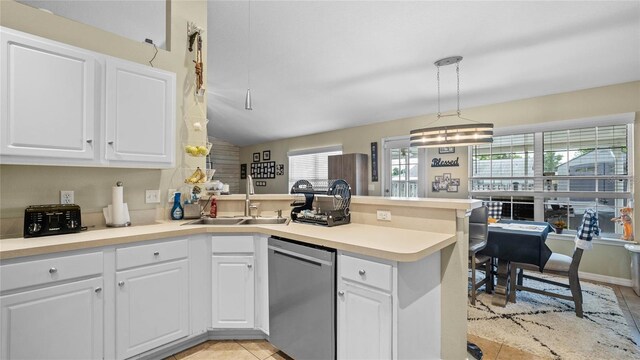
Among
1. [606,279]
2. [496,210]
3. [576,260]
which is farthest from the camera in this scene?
[496,210]

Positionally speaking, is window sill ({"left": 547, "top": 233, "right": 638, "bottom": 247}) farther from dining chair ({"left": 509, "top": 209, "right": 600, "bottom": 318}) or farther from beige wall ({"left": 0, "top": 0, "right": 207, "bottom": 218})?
beige wall ({"left": 0, "top": 0, "right": 207, "bottom": 218})

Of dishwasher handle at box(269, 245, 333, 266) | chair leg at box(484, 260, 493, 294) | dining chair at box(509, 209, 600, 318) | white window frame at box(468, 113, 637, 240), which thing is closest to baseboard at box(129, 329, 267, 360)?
dishwasher handle at box(269, 245, 333, 266)

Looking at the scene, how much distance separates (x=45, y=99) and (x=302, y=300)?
2045 millimetres

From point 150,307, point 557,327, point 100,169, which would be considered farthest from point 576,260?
point 100,169

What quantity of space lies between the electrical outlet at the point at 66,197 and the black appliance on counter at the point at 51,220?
179 millimetres

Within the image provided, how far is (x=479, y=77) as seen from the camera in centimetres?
373

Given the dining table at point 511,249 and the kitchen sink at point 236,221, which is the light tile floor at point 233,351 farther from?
the dining table at point 511,249

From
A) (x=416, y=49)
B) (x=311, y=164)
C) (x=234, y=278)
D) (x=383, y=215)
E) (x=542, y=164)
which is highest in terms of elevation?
(x=416, y=49)

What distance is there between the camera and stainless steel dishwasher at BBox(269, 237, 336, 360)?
1655 mm

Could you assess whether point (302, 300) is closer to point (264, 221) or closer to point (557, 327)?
point (264, 221)

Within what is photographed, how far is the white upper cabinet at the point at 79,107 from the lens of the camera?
1.69 meters

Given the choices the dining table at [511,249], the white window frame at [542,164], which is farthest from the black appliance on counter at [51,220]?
the white window frame at [542,164]

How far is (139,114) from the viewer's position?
Result: 216 cm

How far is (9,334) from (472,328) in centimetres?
312
